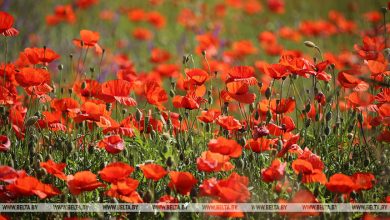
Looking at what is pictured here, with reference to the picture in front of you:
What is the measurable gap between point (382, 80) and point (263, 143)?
105 centimetres

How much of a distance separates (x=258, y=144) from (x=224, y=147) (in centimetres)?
28

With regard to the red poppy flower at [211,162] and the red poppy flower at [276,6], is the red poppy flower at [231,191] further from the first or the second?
the red poppy flower at [276,6]

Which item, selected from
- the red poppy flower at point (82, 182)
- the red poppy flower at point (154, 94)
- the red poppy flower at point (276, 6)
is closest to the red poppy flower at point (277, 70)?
the red poppy flower at point (154, 94)

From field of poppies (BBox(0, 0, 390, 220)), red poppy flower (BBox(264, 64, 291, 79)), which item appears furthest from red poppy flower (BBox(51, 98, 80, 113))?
red poppy flower (BBox(264, 64, 291, 79))

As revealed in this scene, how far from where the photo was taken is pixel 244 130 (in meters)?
2.97

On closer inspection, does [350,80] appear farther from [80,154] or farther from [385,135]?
[80,154]

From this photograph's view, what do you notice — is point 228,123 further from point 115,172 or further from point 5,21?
point 5,21

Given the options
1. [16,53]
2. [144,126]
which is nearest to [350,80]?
[144,126]

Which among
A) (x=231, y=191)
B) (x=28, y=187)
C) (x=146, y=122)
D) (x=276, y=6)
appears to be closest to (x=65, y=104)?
(x=146, y=122)

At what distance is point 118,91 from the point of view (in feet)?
9.59

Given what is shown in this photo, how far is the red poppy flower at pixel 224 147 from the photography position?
2.42m

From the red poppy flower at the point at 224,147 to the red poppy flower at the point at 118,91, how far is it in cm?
61

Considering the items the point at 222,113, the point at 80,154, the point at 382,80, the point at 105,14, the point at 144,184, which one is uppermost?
the point at 105,14

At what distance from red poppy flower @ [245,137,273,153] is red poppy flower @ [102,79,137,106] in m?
0.57
